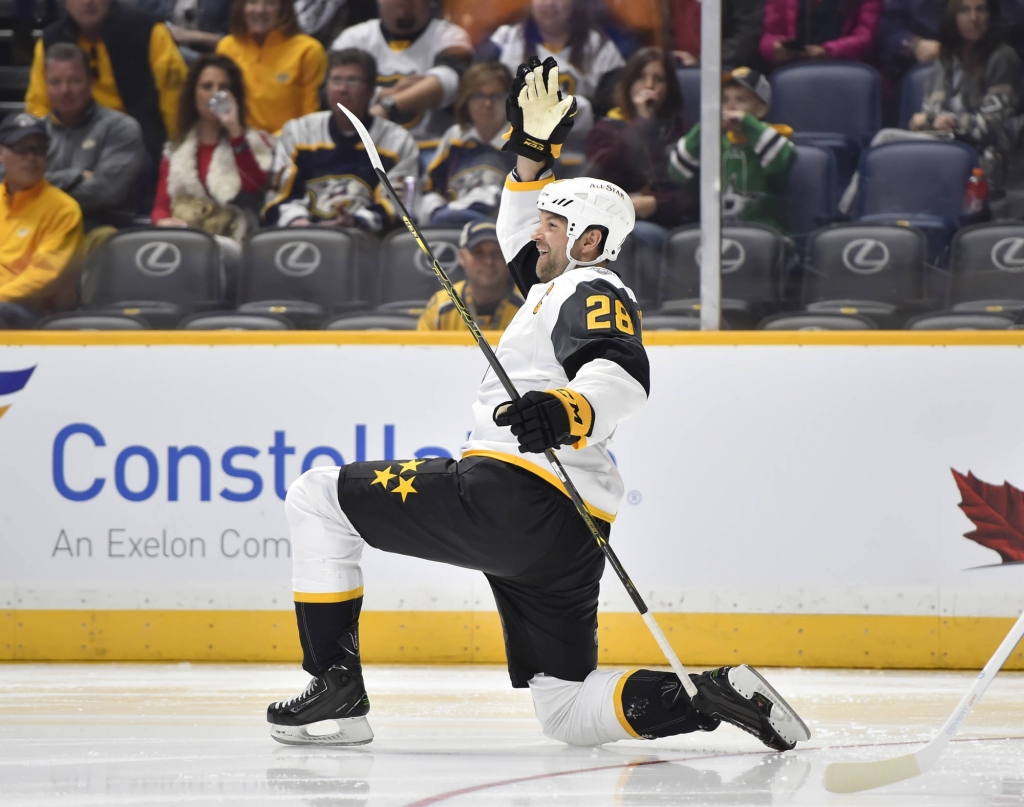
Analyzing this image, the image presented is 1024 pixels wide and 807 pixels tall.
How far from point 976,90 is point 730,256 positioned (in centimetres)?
104

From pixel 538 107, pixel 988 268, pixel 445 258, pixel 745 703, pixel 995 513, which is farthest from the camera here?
pixel 445 258

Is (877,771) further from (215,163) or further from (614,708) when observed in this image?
(215,163)

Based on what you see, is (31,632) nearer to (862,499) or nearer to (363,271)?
(363,271)

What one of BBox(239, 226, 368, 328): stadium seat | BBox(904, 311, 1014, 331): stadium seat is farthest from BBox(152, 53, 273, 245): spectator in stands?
BBox(904, 311, 1014, 331): stadium seat

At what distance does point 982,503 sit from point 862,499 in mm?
368

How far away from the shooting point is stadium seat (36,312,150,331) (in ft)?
14.0

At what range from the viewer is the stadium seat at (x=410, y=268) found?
4.34 metres

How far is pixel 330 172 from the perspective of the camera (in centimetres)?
455

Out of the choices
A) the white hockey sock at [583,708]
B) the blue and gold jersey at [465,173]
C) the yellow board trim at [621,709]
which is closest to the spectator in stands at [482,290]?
the blue and gold jersey at [465,173]

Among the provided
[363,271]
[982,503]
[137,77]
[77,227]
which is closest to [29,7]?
[137,77]

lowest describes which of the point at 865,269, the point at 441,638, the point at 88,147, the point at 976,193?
the point at 441,638

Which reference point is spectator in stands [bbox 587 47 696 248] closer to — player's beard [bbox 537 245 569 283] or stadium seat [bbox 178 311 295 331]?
stadium seat [bbox 178 311 295 331]

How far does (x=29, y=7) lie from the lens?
15.2 feet

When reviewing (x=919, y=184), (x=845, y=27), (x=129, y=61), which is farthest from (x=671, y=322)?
(x=129, y=61)
